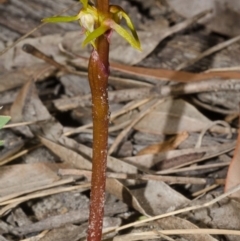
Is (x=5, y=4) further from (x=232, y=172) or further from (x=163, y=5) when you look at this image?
(x=232, y=172)

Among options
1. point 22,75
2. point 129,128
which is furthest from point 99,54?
point 22,75

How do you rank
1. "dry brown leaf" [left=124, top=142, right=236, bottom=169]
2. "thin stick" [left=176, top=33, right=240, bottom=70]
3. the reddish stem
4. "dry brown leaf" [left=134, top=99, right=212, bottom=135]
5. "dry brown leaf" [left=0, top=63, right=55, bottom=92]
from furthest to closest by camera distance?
"thin stick" [left=176, top=33, right=240, bottom=70] < "dry brown leaf" [left=0, top=63, right=55, bottom=92] < "dry brown leaf" [left=134, top=99, right=212, bottom=135] < "dry brown leaf" [left=124, top=142, right=236, bottom=169] < the reddish stem

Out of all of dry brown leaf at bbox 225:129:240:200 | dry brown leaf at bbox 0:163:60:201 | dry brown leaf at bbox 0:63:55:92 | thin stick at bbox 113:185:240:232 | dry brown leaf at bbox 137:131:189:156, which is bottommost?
thin stick at bbox 113:185:240:232

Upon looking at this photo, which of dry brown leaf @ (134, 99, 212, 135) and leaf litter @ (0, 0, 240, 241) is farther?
dry brown leaf @ (134, 99, 212, 135)

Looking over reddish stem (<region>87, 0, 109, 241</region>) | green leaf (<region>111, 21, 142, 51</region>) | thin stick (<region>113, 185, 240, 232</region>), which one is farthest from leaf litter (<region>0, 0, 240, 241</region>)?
green leaf (<region>111, 21, 142, 51</region>)

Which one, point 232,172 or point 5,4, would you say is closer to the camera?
point 232,172

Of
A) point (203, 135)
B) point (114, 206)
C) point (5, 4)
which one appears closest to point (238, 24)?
point (203, 135)

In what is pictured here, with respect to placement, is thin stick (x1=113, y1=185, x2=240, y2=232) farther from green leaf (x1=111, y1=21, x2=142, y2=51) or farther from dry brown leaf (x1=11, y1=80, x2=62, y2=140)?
green leaf (x1=111, y1=21, x2=142, y2=51)
